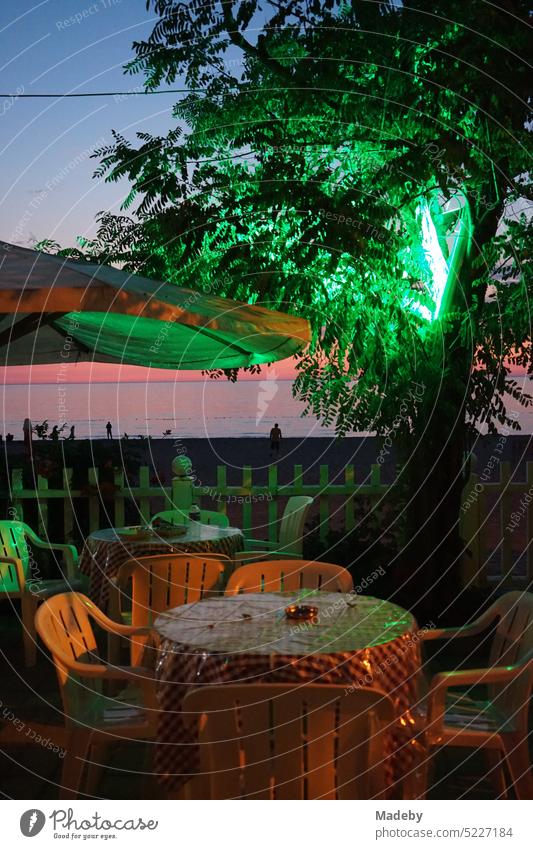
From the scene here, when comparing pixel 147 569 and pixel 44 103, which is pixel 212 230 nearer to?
pixel 44 103

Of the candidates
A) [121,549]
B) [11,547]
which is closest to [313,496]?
[121,549]

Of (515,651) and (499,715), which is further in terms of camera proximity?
(515,651)

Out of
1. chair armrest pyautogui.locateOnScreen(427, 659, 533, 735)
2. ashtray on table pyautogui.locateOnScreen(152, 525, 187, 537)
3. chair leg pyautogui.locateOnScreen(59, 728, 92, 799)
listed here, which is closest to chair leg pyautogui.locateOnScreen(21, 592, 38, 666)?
ashtray on table pyautogui.locateOnScreen(152, 525, 187, 537)

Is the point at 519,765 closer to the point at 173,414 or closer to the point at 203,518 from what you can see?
the point at 203,518

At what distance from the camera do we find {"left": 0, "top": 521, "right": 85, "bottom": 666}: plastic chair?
21.5 ft

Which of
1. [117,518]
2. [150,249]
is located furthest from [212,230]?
[117,518]

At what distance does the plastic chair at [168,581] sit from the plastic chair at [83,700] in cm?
91

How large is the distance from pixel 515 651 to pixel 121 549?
128 inches

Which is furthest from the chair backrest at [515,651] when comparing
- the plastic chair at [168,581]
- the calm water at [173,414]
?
the calm water at [173,414]

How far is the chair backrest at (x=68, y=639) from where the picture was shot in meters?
3.74

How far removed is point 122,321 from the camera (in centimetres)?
574

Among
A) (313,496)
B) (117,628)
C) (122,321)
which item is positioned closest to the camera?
(117,628)

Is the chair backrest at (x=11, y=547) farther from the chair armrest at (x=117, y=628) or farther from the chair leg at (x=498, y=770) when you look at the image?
the chair leg at (x=498, y=770)

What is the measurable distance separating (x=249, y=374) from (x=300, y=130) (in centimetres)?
283
